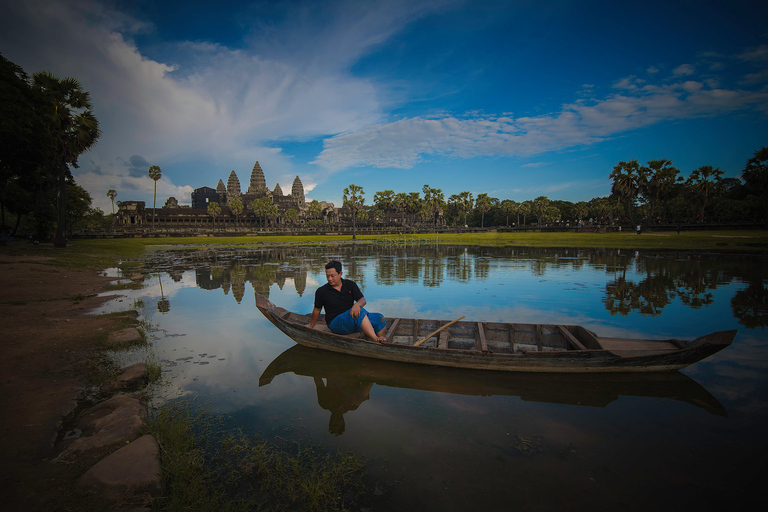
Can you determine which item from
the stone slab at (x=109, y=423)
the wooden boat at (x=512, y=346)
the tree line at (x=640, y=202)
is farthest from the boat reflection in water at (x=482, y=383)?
the tree line at (x=640, y=202)

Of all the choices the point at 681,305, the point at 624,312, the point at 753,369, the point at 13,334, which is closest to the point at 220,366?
the point at 13,334

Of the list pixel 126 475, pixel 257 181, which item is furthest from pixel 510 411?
pixel 257 181

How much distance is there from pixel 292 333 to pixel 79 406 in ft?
12.1

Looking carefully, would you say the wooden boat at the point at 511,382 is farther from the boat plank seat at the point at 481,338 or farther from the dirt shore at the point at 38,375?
the dirt shore at the point at 38,375

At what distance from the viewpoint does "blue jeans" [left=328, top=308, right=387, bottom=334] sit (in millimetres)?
7434

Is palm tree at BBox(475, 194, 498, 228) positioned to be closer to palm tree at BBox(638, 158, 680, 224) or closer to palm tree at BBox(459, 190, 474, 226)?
palm tree at BBox(459, 190, 474, 226)

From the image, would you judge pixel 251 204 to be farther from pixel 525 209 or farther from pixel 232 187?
pixel 525 209

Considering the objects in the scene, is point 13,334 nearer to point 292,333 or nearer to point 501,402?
point 292,333

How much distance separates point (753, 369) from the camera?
22.5 feet

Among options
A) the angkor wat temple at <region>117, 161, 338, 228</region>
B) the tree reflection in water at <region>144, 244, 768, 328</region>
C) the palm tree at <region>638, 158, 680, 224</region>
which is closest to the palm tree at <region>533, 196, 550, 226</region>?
the palm tree at <region>638, 158, 680, 224</region>

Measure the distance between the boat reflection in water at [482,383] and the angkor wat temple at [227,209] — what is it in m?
84.5

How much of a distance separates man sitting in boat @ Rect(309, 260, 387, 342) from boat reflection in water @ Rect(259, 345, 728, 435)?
27.6 inches

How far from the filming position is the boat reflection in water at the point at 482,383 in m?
5.83

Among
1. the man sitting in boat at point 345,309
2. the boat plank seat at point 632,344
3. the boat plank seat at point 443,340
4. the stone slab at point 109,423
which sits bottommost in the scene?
the stone slab at point 109,423
